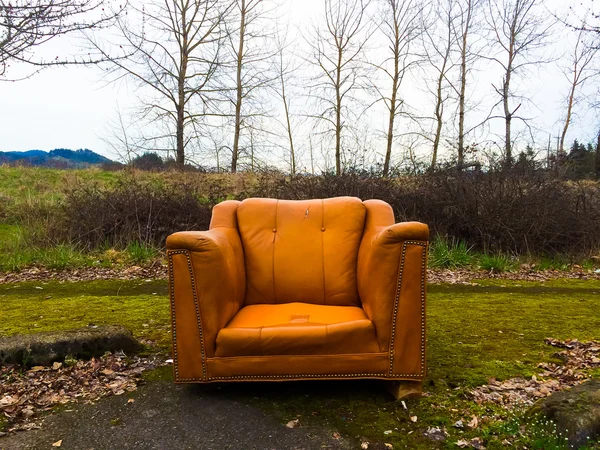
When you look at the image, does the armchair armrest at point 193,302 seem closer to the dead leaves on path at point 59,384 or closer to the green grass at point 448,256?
the dead leaves on path at point 59,384

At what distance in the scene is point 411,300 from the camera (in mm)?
2193

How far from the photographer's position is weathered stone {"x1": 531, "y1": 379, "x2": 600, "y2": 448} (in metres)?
1.73

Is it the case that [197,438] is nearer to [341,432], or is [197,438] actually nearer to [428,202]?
[341,432]

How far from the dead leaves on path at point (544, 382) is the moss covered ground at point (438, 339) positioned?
0.07m

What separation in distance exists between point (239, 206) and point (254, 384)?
1221 millimetres

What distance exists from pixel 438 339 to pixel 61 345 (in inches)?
93.9

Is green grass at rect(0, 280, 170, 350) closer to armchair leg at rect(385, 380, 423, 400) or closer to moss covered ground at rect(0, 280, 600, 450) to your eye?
moss covered ground at rect(0, 280, 600, 450)

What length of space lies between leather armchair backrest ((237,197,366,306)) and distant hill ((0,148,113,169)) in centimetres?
1075

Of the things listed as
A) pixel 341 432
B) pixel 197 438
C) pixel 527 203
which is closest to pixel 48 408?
pixel 197 438

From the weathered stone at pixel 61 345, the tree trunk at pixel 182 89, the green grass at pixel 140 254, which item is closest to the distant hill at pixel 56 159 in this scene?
the tree trunk at pixel 182 89

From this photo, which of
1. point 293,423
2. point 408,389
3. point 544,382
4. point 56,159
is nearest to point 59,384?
point 293,423

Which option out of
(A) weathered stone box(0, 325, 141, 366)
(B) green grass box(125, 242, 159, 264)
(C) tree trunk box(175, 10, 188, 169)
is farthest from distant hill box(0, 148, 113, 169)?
(A) weathered stone box(0, 325, 141, 366)

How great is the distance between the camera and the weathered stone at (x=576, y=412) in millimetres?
1730

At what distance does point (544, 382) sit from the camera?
238cm
